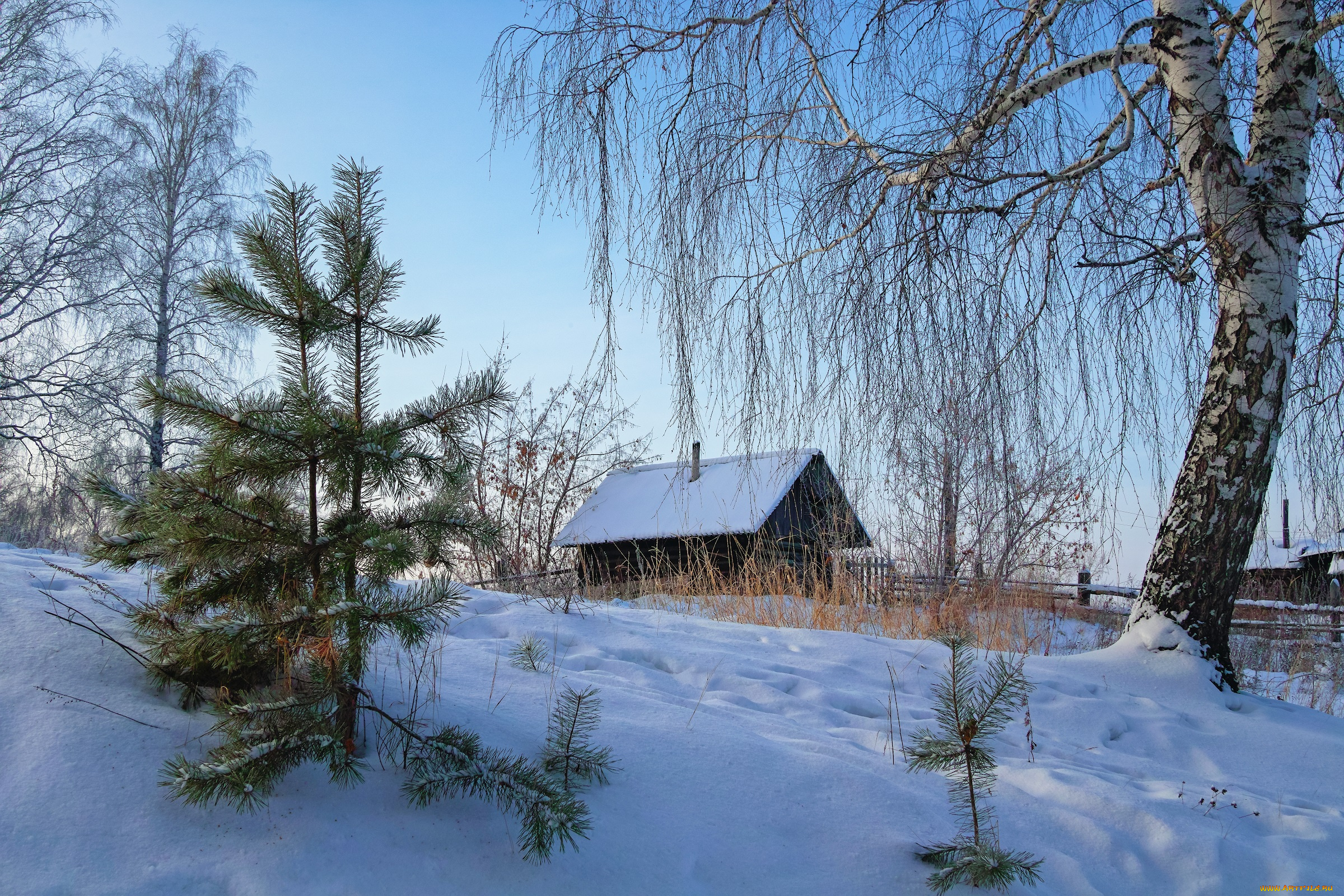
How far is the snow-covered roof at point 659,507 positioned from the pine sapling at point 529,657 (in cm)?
881

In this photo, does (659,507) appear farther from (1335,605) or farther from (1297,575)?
(1297,575)

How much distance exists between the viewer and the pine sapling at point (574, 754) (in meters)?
2.04

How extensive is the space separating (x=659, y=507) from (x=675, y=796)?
35.8 ft

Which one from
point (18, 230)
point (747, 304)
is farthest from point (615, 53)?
point (18, 230)

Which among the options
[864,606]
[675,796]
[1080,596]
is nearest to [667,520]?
[1080,596]

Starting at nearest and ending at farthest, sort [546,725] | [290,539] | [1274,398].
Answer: [290,539]
[546,725]
[1274,398]

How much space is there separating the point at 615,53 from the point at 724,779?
2.75 m

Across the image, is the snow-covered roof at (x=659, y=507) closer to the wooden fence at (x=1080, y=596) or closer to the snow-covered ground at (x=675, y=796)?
the wooden fence at (x=1080, y=596)

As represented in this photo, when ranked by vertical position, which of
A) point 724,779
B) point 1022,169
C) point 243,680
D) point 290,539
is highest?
point 1022,169

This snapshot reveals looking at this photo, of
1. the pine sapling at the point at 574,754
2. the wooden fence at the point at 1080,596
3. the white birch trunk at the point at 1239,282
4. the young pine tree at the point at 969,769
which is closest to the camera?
the young pine tree at the point at 969,769

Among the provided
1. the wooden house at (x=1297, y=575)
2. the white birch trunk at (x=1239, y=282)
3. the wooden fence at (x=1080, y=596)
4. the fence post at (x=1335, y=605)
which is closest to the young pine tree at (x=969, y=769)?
the white birch trunk at (x=1239, y=282)

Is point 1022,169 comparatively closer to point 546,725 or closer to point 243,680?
point 546,725

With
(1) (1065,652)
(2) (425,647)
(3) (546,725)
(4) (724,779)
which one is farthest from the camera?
(1) (1065,652)

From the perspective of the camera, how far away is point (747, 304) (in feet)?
10.2
